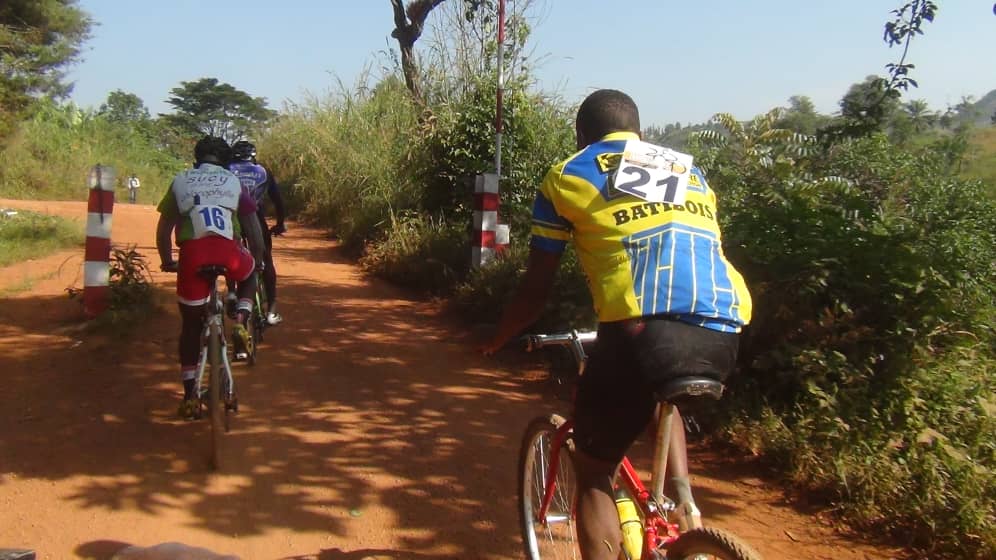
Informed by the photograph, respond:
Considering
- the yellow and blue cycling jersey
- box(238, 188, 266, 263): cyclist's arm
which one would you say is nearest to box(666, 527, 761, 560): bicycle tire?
the yellow and blue cycling jersey

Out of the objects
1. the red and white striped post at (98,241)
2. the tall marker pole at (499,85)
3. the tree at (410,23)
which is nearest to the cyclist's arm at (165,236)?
the red and white striped post at (98,241)

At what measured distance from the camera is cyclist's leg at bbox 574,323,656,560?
94.1 inches

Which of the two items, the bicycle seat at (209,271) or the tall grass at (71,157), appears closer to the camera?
the bicycle seat at (209,271)

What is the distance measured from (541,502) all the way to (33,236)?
9856mm

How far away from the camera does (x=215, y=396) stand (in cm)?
444

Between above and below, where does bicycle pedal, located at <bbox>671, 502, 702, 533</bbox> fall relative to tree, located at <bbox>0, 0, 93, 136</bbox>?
below

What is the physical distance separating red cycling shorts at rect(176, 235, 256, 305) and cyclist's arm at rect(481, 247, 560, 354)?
248 cm

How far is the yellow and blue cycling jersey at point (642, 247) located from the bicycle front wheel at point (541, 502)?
0.93 m

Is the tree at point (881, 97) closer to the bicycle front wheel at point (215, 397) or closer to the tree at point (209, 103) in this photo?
the bicycle front wheel at point (215, 397)

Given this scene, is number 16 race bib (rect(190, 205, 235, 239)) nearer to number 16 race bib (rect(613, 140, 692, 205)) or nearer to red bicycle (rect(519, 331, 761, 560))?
red bicycle (rect(519, 331, 761, 560))

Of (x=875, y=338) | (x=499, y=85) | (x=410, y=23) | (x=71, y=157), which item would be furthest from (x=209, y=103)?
(x=875, y=338)

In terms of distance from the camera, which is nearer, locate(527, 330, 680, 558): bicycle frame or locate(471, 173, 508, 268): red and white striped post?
locate(527, 330, 680, 558): bicycle frame

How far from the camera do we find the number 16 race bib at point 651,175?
7.86 ft

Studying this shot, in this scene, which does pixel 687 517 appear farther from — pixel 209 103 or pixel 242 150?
pixel 209 103
